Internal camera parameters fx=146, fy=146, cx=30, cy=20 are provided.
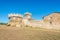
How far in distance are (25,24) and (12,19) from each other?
210 centimetres

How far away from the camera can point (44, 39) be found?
11.4 metres

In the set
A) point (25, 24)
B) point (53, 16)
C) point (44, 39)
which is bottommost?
point (44, 39)

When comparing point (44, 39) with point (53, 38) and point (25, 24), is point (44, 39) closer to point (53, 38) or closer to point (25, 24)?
point (53, 38)

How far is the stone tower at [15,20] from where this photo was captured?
20234mm

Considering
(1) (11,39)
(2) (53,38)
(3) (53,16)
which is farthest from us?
(3) (53,16)

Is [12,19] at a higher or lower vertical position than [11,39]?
higher

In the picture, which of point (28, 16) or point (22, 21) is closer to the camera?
point (22, 21)

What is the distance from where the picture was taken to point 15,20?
20.6 m

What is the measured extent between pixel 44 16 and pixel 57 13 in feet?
10.7

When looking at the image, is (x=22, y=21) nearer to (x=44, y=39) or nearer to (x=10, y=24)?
(x=10, y=24)

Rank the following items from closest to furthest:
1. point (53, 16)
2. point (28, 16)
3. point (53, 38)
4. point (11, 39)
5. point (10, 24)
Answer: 1. point (11, 39)
2. point (53, 38)
3. point (10, 24)
4. point (28, 16)
5. point (53, 16)

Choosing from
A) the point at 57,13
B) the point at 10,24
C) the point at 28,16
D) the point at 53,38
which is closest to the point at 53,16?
the point at 57,13

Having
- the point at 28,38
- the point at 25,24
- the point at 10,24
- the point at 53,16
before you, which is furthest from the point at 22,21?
the point at 53,16

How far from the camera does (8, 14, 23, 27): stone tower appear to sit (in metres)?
20.2
